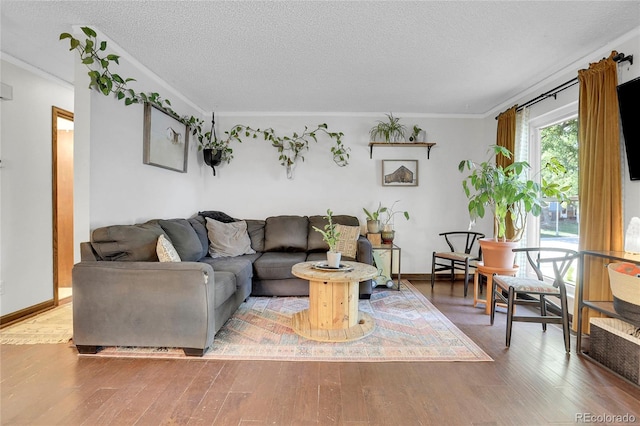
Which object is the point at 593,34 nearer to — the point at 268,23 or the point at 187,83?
the point at 268,23

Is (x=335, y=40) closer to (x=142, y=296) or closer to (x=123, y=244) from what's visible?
(x=123, y=244)

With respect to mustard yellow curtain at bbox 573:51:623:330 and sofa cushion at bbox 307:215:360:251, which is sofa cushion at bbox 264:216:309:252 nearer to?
sofa cushion at bbox 307:215:360:251

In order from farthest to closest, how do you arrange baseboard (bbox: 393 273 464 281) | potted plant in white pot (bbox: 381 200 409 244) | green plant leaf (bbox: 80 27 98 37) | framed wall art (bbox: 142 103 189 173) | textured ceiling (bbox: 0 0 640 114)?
1. baseboard (bbox: 393 273 464 281)
2. potted plant in white pot (bbox: 381 200 409 244)
3. framed wall art (bbox: 142 103 189 173)
4. green plant leaf (bbox: 80 27 98 37)
5. textured ceiling (bbox: 0 0 640 114)

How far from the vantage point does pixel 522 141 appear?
11.6 feet

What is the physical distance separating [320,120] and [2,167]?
3.38 m

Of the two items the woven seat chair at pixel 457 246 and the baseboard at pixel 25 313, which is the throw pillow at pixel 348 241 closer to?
the woven seat chair at pixel 457 246

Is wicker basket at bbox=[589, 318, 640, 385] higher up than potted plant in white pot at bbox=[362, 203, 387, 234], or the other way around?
potted plant in white pot at bbox=[362, 203, 387, 234]

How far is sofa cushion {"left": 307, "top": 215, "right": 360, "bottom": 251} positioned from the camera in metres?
4.02

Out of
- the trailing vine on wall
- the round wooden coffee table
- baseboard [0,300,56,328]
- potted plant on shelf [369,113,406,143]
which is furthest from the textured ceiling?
baseboard [0,300,56,328]

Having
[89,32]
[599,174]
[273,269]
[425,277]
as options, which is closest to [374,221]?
[425,277]

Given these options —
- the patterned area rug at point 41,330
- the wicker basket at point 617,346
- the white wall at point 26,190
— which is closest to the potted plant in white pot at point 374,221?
the wicker basket at point 617,346

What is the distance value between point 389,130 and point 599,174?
2390 mm

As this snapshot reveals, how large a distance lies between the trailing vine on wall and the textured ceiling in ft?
0.60

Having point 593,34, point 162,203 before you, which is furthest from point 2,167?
point 593,34
